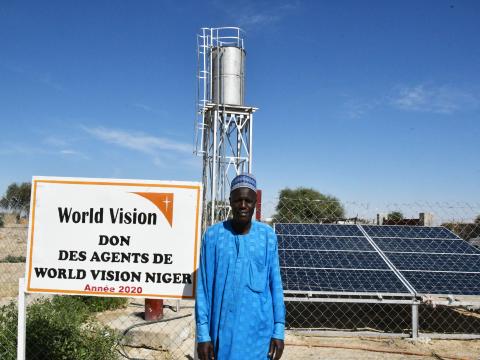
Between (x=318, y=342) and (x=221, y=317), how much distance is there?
14.1ft

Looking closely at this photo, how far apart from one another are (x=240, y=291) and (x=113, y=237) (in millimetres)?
1499

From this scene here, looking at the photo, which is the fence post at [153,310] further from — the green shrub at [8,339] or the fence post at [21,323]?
the fence post at [21,323]

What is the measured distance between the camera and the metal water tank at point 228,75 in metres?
16.5

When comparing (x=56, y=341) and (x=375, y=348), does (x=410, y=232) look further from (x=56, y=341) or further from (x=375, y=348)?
(x=56, y=341)

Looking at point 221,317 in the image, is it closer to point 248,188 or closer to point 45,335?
point 248,188

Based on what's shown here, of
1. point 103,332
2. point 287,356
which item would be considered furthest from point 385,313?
point 103,332

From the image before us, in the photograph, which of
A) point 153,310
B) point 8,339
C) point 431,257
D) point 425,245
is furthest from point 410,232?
point 8,339

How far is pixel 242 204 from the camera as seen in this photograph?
308cm

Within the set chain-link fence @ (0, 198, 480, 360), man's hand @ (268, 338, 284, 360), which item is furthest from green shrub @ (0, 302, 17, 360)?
man's hand @ (268, 338, 284, 360)

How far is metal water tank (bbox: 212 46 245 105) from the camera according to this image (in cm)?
1652

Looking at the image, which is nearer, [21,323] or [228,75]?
[21,323]

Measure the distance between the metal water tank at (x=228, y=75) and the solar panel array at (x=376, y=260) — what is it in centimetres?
813

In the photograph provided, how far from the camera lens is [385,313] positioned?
27.8 ft

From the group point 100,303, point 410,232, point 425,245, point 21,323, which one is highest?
point 410,232
